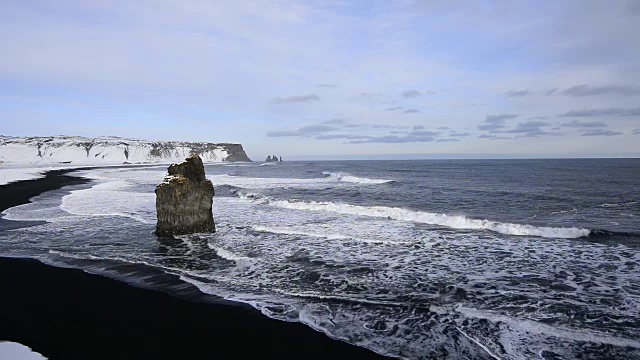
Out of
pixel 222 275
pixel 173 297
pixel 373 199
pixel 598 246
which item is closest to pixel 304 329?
pixel 173 297

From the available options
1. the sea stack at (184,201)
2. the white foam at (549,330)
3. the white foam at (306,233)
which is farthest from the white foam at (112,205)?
the white foam at (549,330)

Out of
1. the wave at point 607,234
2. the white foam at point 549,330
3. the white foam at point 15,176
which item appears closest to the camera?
the white foam at point 549,330

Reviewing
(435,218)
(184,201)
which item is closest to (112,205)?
(184,201)

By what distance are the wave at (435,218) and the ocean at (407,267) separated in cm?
9

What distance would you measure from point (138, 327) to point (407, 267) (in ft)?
24.9

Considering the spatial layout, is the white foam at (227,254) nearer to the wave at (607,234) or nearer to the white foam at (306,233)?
the white foam at (306,233)

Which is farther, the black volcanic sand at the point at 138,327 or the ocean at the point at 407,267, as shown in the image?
the ocean at the point at 407,267

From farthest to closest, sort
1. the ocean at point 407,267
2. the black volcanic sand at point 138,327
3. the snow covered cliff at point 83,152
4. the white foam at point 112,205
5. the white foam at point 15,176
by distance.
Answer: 1. the snow covered cliff at point 83,152
2. the white foam at point 15,176
3. the white foam at point 112,205
4. the ocean at point 407,267
5. the black volcanic sand at point 138,327

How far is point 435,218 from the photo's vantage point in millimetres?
20281

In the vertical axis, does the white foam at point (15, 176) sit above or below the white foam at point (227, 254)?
above

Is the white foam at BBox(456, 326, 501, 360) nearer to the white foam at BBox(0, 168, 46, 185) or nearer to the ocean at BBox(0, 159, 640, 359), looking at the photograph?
the ocean at BBox(0, 159, 640, 359)

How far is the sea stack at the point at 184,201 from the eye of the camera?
15266mm

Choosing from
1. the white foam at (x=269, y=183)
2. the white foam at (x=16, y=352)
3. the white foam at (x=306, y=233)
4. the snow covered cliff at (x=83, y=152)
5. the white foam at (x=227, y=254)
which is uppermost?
the snow covered cliff at (x=83, y=152)

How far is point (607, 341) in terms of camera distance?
259 inches
